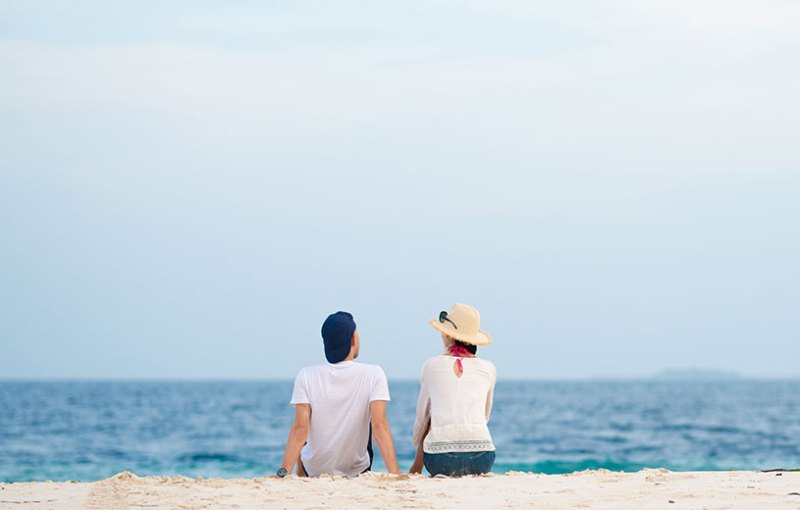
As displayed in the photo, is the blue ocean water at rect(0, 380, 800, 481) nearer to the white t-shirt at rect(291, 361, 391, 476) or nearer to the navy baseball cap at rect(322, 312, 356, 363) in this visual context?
the white t-shirt at rect(291, 361, 391, 476)

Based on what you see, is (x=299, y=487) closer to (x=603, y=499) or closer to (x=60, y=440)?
(x=603, y=499)

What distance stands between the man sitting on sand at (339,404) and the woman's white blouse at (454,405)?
0.31m

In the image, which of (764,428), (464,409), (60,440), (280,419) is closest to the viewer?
(464,409)

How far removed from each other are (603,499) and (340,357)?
2.07m

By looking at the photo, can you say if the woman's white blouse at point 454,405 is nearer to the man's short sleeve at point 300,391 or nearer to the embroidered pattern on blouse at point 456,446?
the embroidered pattern on blouse at point 456,446

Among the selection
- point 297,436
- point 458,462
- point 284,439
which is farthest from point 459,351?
point 284,439

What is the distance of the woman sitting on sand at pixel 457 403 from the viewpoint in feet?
21.5

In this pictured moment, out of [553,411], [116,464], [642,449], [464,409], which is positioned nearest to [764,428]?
[642,449]

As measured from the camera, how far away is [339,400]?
6.81 meters

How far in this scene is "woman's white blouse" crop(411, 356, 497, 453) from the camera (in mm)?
6559

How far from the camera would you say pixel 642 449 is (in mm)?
23750

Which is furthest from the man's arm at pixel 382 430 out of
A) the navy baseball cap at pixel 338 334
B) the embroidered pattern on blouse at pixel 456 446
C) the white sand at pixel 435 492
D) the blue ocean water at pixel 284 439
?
the blue ocean water at pixel 284 439

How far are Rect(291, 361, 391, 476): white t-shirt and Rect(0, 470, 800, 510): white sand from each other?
1.11ft

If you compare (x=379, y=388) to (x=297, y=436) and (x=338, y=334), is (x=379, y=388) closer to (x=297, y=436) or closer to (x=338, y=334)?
(x=338, y=334)
